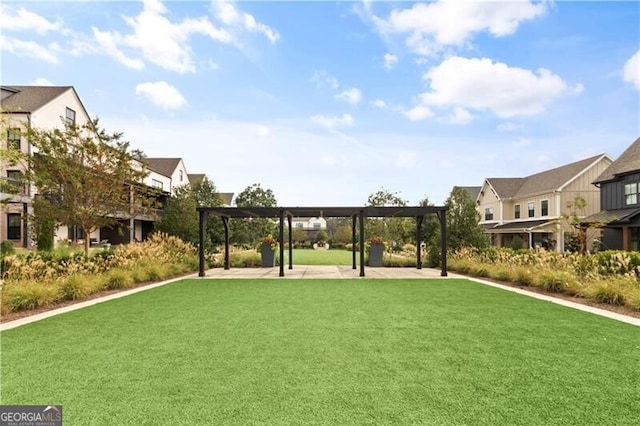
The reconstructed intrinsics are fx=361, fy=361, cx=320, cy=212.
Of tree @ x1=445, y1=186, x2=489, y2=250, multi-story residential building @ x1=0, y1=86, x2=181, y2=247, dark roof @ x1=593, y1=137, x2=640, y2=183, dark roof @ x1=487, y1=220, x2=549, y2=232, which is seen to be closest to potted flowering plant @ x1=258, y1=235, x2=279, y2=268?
multi-story residential building @ x1=0, y1=86, x2=181, y2=247

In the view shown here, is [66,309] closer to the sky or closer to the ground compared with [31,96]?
closer to the ground

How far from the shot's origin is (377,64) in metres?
14.5

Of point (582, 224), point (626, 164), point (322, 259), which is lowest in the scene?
point (322, 259)

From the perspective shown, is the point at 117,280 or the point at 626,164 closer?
the point at 117,280

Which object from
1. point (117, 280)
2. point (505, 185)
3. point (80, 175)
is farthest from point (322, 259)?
point (505, 185)

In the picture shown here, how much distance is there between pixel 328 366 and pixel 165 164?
39.9 meters

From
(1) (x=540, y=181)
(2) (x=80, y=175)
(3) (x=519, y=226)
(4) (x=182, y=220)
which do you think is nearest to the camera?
(2) (x=80, y=175)

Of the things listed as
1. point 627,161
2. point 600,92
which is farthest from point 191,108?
point 627,161

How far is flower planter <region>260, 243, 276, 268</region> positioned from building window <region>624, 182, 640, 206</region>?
20.4 metres

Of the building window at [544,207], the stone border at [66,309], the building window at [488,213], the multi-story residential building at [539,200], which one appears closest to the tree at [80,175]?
the stone border at [66,309]

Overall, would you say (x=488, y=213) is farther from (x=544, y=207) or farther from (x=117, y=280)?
(x=117, y=280)

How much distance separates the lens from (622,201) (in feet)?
69.6

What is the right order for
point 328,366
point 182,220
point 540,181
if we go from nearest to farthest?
point 328,366 → point 182,220 → point 540,181
